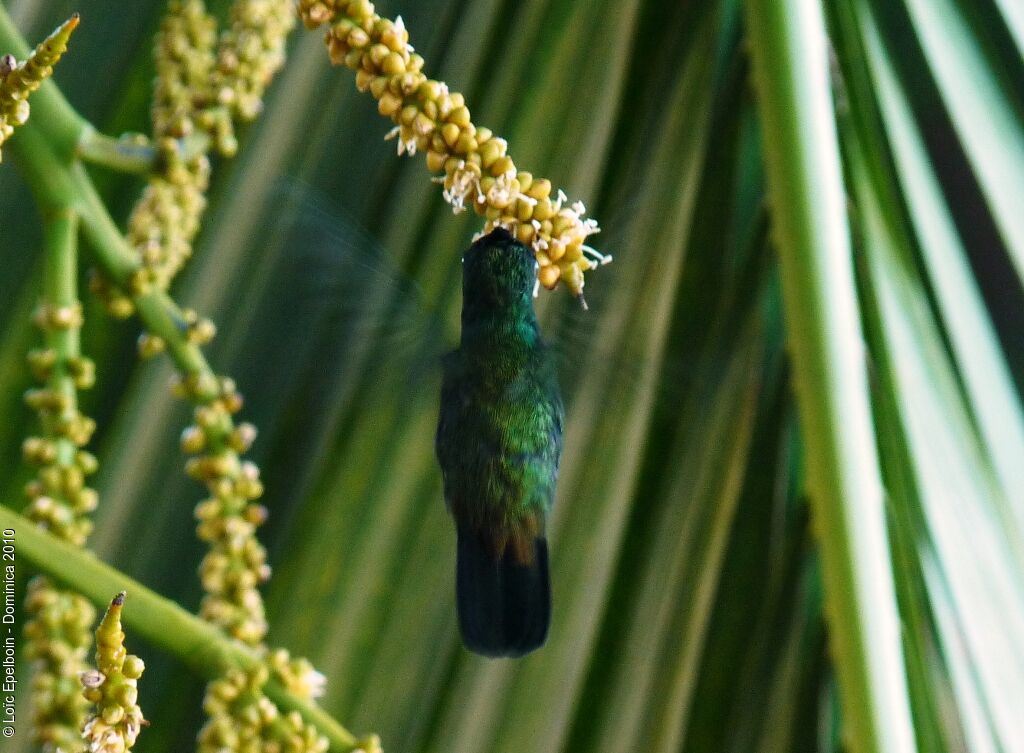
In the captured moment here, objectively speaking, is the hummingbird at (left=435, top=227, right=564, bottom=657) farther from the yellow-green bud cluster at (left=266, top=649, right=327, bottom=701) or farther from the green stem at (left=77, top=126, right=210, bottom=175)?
the green stem at (left=77, top=126, right=210, bottom=175)

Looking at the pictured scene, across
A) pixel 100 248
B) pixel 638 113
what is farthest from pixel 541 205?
pixel 638 113

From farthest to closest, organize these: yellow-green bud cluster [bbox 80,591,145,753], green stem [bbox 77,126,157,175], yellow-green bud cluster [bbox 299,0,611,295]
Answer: green stem [bbox 77,126,157,175] < yellow-green bud cluster [bbox 299,0,611,295] < yellow-green bud cluster [bbox 80,591,145,753]

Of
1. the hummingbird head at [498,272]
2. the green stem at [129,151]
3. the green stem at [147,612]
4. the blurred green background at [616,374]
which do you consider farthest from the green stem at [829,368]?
the green stem at [129,151]

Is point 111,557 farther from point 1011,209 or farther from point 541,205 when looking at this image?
point 1011,209

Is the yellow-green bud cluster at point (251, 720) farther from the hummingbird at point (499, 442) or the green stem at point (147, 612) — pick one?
the hummingbird at point (499, 442)

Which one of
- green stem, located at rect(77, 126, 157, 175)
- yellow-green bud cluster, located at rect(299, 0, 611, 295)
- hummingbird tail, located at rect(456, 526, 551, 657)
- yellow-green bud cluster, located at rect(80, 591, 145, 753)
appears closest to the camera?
yellow-green bud cluster, located at rect(80, 591, 145, 753)

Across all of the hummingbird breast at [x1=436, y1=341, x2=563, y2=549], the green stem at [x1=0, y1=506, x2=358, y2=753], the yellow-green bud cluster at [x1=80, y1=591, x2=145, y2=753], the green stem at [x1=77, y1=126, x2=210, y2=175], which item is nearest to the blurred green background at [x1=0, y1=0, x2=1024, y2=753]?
the hummingbird breast at [x1=436, y1=341, x2=563, y2=549]


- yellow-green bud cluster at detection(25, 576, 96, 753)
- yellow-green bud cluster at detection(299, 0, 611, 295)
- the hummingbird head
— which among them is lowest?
yellow-green bud cluster at detection(25, 576, 96, 753)
